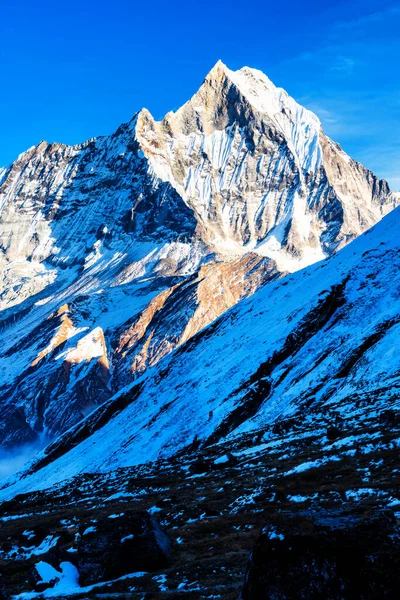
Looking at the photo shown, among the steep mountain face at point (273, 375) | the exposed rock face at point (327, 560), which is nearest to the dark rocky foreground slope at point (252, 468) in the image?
the exposed rock face at point (327, 560)

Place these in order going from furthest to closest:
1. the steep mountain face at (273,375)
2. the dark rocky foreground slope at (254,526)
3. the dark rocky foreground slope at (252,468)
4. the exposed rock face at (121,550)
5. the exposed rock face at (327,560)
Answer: the steep mountain face at (273,375) < the exposed rock face at (121,550) < the dark rocky foreground slope at (252,468) < the dark rocky foreground slope at (254,526) < the exposed rock face at (327,560)

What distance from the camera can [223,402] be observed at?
3110 inches

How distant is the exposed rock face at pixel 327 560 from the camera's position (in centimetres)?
848

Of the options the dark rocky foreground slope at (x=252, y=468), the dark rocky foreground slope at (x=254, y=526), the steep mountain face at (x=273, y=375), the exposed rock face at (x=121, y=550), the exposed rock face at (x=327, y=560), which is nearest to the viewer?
the exposed rock face at (x=327, y=560)

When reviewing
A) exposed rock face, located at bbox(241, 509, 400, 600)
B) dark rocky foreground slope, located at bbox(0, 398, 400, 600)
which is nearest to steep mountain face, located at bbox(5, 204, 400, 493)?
dark rocky foreground slope, located at bbox(0, 398, 400, 600)

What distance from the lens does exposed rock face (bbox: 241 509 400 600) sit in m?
8.48

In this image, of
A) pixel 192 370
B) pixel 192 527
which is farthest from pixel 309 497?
pixel 192 370

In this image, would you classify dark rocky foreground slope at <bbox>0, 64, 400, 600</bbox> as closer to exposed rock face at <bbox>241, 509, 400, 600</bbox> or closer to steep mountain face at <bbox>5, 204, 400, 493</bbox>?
exposed rock face at <bbox>241, 509, 400, 600</bbox>

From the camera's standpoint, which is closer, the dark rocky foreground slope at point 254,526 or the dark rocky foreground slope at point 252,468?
the dark rocky foreground slope at point 254,526

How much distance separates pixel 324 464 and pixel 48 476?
79.9 meters

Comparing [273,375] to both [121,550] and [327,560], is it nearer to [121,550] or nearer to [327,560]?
[121,550]

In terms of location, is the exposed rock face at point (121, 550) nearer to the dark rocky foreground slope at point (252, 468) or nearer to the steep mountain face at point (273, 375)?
the dark rocky foreground slope at point (252, 468)

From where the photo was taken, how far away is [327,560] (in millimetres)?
8914

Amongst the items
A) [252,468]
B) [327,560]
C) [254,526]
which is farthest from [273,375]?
[327,560]
